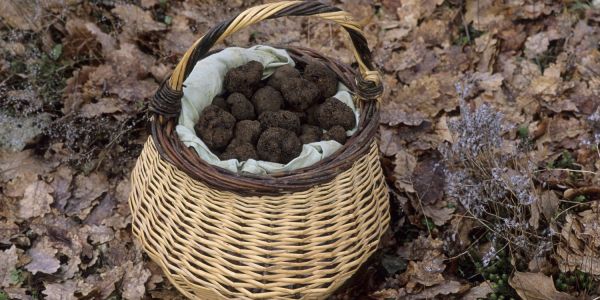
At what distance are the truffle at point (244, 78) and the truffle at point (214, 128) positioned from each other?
0.61ft

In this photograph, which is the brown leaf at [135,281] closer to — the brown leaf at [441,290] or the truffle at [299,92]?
the truffle at [299,92]

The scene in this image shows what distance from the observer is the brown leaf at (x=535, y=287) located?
75.7 inches

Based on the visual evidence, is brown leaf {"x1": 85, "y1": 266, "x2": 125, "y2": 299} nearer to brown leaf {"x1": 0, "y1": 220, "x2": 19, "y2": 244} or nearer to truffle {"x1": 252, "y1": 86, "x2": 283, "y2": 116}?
brown leaf {"x1": 0, "y1": 220, "x2": 19, "y2": 244}

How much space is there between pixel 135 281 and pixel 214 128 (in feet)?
2.38

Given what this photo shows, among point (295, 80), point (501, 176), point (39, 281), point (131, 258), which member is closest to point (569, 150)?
point (501, 176)

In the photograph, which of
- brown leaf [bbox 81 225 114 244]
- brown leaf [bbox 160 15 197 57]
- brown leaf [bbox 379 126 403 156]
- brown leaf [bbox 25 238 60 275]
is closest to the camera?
brown leaf [bbox 25 238 60 275]

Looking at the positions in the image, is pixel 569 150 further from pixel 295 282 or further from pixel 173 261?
pixel 173 261

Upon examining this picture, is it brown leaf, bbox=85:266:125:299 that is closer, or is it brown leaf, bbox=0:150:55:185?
brown leaf, bbox=85:266:125:299

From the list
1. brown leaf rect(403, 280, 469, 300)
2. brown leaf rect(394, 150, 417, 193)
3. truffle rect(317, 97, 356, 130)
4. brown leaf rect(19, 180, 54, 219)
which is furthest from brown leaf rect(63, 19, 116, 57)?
brown leaf rect(403, 280, 469, 300)

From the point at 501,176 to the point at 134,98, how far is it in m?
1.70

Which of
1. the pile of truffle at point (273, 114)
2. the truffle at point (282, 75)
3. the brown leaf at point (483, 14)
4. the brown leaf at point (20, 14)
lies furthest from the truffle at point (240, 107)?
the brown leaf at point (483, 14)

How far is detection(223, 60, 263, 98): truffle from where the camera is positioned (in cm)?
212

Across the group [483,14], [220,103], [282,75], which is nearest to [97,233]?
[220,103]

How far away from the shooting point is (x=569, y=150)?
2.59 metres
